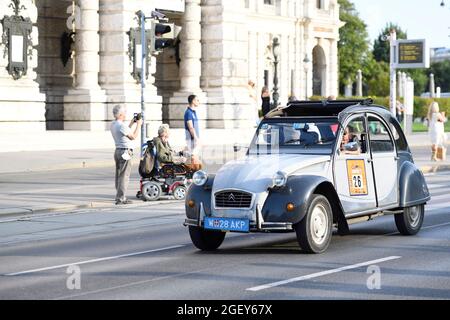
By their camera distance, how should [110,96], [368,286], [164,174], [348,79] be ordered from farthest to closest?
1. [348,79]
2. [110,96]
3. [164,174]
4. [368,286]

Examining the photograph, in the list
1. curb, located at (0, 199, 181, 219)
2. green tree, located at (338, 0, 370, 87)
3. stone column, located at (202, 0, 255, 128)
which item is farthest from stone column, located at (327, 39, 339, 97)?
curb, located at (0, 199, 181, 219)

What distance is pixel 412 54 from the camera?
4384 centimetres

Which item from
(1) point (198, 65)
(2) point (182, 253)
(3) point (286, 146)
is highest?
(1) point (198, 65)

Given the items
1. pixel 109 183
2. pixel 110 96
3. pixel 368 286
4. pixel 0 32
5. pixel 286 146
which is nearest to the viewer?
pixel 368 286

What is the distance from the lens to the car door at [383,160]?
14.2 metres

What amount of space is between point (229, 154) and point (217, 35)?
11231 millimetres

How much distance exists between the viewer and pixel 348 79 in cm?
Result: 11869

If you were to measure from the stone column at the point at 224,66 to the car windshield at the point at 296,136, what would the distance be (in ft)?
102

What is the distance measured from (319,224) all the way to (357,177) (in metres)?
1.40

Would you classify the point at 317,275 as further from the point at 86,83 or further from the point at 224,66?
the point at 224,66

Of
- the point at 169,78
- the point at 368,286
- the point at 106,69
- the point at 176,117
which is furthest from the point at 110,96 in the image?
the point at 368,286

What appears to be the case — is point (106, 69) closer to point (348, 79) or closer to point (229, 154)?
point (229, 154)

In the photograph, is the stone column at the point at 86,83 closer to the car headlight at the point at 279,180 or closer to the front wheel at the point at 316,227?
the front wheel at the point at 316,227

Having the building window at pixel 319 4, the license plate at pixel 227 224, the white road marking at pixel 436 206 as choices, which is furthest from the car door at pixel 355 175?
the building window at pixel 319 4
